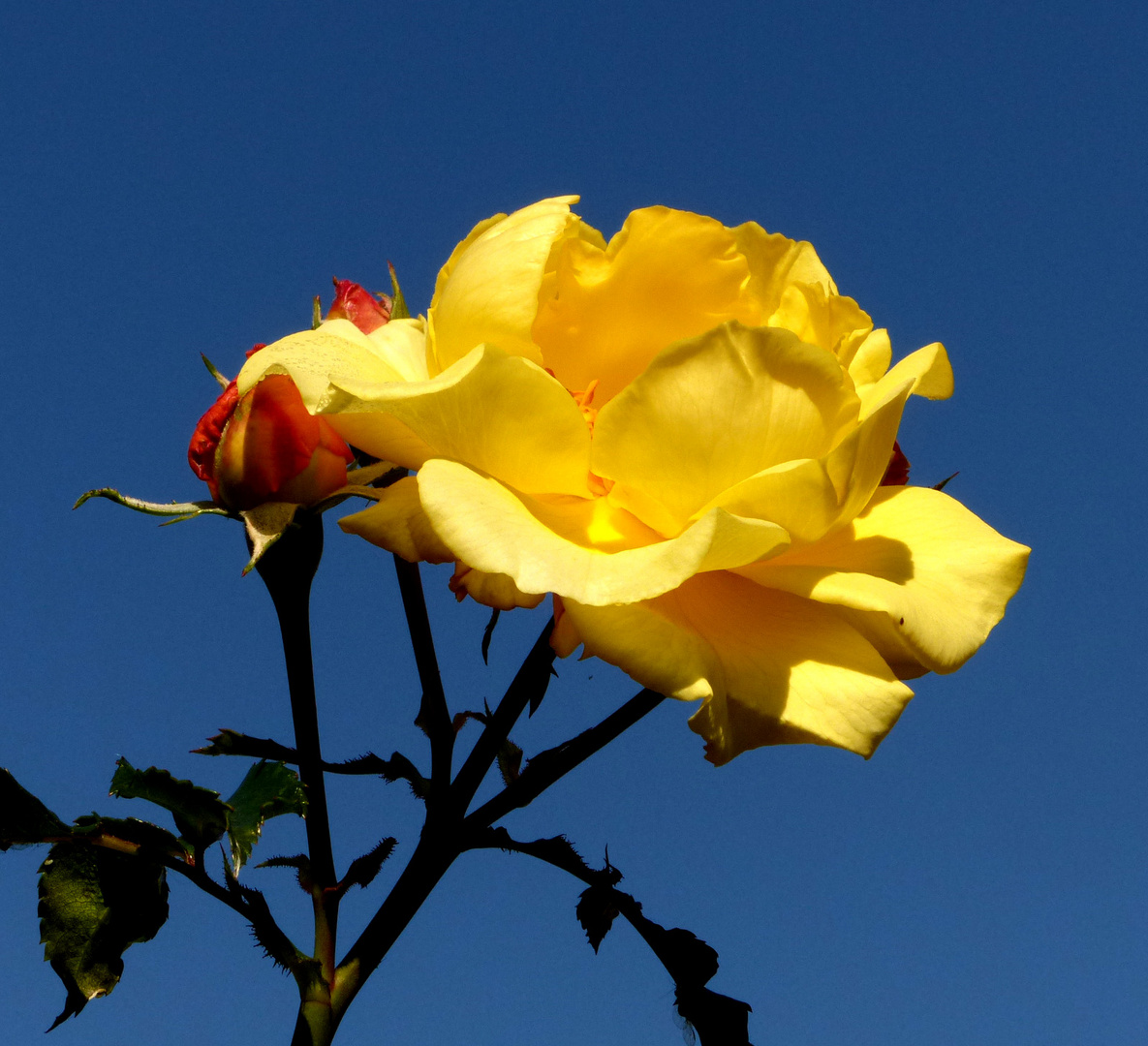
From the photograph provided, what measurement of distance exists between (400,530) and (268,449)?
202 millimetres

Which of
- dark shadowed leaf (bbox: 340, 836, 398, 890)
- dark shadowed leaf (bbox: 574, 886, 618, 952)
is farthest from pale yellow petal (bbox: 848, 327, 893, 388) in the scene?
dark shadowed leaf (bbox: 340, 836, 398, 890)

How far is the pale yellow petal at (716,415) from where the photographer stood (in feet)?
3.93

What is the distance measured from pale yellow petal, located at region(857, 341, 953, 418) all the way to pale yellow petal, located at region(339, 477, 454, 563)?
0.54 metres

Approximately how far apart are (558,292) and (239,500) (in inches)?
18.8

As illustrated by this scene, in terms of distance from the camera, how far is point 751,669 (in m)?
1.23

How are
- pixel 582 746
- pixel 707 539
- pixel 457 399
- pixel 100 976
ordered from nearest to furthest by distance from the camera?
pixel 707 539
pixel 457 399
pixel 100 976
pixel 582 746

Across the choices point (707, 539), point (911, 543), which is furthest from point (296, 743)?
point (911, 543)

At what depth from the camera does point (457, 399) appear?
3.93 feet

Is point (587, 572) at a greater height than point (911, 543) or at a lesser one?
lesser

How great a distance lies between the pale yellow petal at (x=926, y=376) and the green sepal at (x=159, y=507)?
2.66 ft

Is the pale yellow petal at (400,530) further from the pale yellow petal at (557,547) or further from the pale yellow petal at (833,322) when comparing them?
the pale yellow petal at (833,322)

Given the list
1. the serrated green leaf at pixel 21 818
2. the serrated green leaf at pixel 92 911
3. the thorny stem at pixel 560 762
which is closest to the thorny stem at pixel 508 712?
the thorny stem at pixel 560 762

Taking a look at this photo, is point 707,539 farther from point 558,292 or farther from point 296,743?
point 296,743

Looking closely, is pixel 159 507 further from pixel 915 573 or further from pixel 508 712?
pixel 915 573
